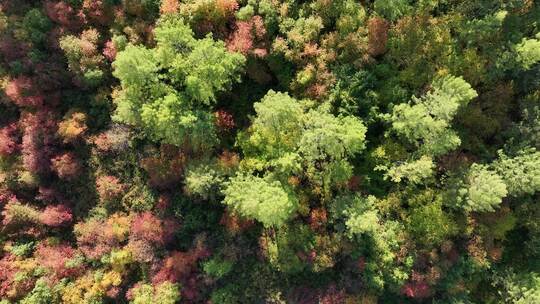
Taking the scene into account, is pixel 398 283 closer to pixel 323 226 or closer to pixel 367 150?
pixel 323 226

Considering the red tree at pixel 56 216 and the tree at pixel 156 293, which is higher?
the red tree at pixel 56 216

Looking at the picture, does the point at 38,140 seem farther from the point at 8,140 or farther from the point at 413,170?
the point at 413,170

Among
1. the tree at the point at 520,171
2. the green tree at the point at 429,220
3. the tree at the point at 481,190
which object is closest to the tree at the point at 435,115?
the tree at the point at 481,190

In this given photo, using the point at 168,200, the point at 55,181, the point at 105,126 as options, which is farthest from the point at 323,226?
the point at 55,181

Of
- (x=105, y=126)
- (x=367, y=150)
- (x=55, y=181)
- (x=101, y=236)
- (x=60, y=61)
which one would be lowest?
(x=101, y=236)

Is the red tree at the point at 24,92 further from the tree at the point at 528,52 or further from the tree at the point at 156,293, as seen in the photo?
the tree at the point at 528,52

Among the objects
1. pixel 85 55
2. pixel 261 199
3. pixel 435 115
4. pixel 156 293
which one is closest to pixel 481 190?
pixel 435 115
